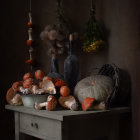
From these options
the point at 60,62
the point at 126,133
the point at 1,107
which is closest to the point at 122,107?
the point at 126,133

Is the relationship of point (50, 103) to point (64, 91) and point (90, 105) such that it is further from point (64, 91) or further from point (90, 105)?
point (90, 105)

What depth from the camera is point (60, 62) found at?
204 cm

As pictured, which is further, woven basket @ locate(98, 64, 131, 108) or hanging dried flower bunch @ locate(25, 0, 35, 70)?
hanging dried flower bunch @ locate(25, 0, 35, 70)

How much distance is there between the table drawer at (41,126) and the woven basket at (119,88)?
0.30m

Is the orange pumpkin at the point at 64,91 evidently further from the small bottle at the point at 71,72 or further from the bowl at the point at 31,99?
the small bottle at the point at 71,72

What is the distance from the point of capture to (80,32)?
185 centimetres

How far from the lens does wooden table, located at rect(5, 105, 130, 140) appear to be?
125cm

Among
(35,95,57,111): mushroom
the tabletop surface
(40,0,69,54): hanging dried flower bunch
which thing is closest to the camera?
the tabletop surface

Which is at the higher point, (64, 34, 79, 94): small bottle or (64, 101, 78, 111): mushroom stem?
(64, 34, 79, 94): small bottle

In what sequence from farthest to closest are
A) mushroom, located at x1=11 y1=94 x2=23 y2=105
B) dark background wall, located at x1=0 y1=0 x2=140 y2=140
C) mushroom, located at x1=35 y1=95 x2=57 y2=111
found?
1. mushroom, located at x1=11 y1=94 x2=23 y2=105
2. dark background wall, located at x1=0 y1=0 x2=140 y2=140
3. mushroom, located at x1=35 y1=95 x2=57 y2=111

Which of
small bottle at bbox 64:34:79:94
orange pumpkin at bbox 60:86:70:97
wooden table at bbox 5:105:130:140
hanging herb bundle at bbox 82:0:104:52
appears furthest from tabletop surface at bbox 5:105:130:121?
hanging herb bundle at bbox 82:0:104:52

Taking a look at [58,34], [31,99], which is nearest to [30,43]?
[58,34]

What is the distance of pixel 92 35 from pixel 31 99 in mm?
583

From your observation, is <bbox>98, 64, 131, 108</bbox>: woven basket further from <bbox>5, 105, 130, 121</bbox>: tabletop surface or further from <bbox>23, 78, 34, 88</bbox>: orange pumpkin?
<bbox>23, 78, 34, 88</bbox>: orange pumpkin
